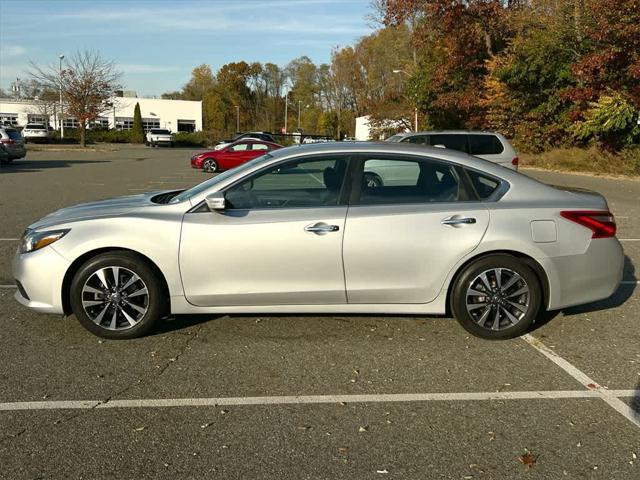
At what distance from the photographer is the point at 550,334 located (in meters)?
4.85

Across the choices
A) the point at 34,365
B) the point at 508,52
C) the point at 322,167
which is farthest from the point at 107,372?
the point at 508,52

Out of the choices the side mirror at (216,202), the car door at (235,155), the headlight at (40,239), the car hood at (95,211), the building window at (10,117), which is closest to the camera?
the side mirror at (216,202)

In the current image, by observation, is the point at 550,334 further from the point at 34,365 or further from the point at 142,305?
the point at 34,365

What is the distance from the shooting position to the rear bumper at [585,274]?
460 cm

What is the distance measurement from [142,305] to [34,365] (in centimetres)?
85

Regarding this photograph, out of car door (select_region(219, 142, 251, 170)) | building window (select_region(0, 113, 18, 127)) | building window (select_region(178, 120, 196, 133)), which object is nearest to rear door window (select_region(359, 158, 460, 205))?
car door (select_region(219, 142, 251, 170))

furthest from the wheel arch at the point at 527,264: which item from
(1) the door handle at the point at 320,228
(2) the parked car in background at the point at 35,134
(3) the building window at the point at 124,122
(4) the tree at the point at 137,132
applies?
(3) the building window at the point at 124,122

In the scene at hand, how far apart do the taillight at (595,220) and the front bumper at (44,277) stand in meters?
3.93

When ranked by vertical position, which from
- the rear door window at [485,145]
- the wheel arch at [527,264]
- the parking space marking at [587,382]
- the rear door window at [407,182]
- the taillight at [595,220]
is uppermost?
the rear door window at [485,145]

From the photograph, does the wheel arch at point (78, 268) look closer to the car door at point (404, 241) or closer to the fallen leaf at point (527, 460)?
the car door at point (404, 241)

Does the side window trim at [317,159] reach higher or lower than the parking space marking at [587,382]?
higher

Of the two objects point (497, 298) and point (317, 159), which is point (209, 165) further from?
point (497, 298)

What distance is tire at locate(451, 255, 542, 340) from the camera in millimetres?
4578

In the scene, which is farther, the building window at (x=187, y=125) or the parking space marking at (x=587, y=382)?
the building window at (x=187, y=125)
